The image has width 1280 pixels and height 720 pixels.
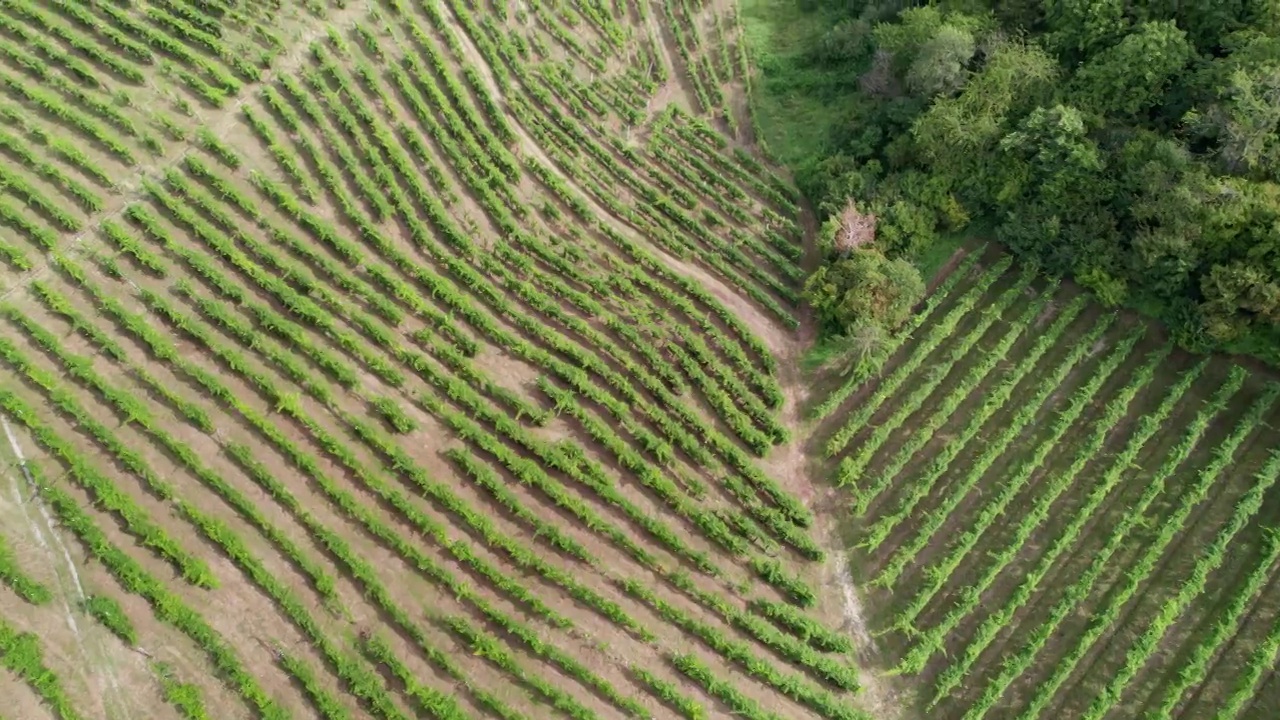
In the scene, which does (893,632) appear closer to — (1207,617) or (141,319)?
(1207,617)

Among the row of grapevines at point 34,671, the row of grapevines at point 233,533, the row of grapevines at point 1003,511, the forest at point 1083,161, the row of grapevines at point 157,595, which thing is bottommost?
the row of grapevines at point 34,671

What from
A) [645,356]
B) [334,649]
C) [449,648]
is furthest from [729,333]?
[334,649]

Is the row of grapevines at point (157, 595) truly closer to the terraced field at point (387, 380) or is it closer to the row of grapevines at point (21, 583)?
the terraced field at point (387, 380)

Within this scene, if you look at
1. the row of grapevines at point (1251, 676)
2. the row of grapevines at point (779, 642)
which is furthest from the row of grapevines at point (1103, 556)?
the row of grapevines at point (1251, 676)

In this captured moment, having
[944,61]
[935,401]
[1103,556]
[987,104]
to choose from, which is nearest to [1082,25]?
[987,104]

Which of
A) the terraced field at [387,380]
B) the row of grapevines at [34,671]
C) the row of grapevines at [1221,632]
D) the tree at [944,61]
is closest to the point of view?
the row of grapevines at [34,671]

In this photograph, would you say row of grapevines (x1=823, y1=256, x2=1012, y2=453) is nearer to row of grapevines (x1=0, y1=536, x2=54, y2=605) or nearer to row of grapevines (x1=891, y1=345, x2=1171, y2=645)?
row of grapevines (x1=891, y1=345, x2=1171, y2=645)

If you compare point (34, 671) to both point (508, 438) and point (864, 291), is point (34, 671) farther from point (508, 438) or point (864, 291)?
point (864, 291)
